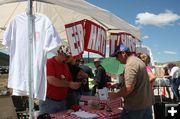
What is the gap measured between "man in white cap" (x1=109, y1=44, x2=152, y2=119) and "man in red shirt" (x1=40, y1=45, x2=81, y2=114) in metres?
0.71

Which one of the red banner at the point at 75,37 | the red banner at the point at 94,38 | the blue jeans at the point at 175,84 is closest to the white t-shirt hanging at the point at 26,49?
the red banner at the point at 75,37

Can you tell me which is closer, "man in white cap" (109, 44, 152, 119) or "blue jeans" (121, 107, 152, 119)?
"man in white cap" (109, 44, 152, 119)

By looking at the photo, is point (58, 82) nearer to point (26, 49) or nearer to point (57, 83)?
point (57, 83)

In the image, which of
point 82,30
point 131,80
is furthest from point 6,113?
point 131,80

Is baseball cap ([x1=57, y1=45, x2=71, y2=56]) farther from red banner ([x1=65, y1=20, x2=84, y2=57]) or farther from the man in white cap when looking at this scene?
red banner ([x1=65, y1=20, x2=84, y2=57])

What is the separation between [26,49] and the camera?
187 inches

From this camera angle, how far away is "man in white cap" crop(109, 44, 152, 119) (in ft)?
16.4

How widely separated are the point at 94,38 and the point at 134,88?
9.23ft

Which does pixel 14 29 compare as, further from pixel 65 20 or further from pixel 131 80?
pixel 65 20

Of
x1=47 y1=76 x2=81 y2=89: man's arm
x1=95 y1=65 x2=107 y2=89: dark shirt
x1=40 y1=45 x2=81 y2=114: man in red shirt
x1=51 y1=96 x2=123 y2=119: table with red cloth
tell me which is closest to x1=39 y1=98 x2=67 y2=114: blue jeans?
x1=40 y1=45 x2=81 y2=114: man in red shirt

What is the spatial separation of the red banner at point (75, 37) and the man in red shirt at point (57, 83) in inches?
40.5

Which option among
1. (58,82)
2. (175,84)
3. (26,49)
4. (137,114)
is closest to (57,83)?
(58,82)

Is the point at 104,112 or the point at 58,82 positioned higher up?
the point at 58,82

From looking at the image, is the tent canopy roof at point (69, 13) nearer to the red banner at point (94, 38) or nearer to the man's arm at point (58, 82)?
the red banner at point (94, 38)
